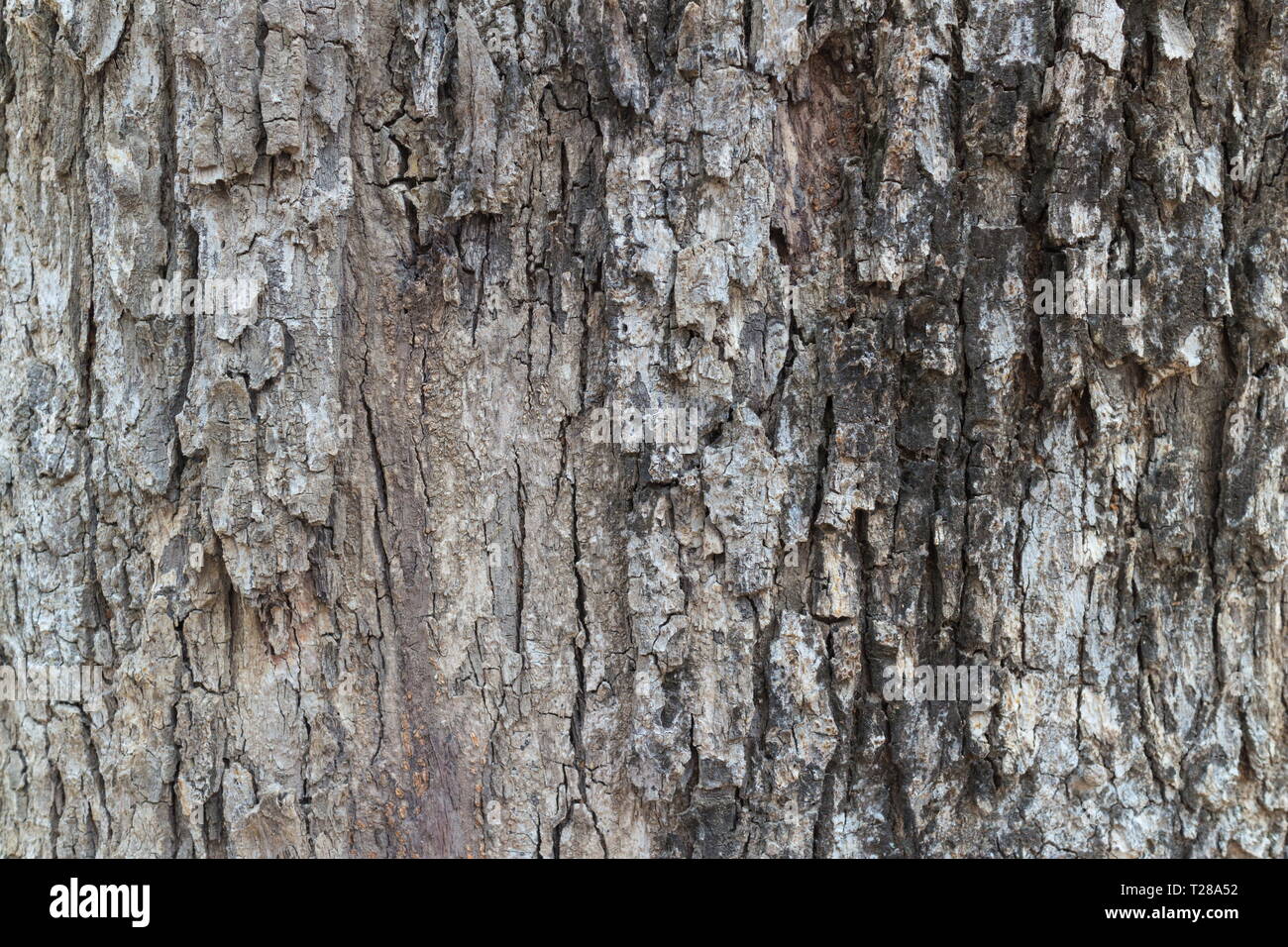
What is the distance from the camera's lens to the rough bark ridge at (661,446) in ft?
5.77

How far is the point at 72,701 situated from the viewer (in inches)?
75.2

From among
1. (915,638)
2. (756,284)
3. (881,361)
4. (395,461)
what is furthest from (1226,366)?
(395,461)

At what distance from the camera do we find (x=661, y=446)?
1.78 m

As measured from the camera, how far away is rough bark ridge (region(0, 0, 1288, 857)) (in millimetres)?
Answer: 1760

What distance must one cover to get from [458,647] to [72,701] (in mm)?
910

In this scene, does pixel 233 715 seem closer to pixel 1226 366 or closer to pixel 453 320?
pixel 453 320
